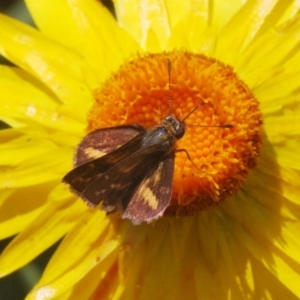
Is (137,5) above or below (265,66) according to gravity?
above

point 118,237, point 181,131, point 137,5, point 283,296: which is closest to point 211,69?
point 181,131

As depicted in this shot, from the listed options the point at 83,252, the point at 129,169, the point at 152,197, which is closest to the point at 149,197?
the point at 152,197

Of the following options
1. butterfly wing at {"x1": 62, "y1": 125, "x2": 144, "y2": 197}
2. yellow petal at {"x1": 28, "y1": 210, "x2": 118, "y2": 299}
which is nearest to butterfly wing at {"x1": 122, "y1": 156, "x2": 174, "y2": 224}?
butterfly wing at {"x1": 62, "y1": 125, "x2": 144, "y2": 197}

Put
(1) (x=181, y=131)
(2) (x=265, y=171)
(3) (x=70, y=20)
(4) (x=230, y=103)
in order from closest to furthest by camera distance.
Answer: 1. (1) (x=181, y=131)
2. (4) (x=230, y=103)
3. (2) (x=265, y=171)
4. (3) (x=70, y=20)

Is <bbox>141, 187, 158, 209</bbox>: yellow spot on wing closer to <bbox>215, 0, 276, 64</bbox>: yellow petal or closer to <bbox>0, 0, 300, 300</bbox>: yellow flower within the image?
<bbox>0, 0, 300, 300</bbox>: yellow flower

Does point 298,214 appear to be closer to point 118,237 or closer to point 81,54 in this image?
point 118,237
